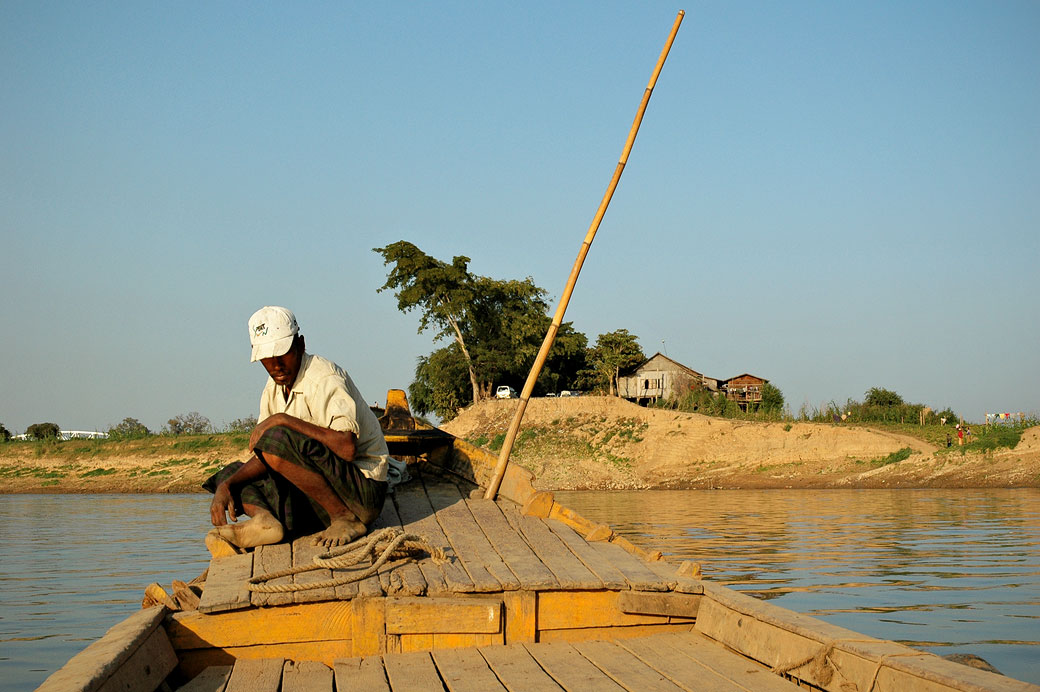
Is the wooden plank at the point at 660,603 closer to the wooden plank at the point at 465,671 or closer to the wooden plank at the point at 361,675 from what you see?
the wooden plank at the point at 465,671

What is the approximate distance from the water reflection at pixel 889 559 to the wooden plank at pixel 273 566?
126 inches

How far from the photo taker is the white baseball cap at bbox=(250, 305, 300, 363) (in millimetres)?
3758

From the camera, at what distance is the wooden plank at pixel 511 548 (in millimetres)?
3217

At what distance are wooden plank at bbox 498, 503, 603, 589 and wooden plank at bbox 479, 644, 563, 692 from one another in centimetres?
30

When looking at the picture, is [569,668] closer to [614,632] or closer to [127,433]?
[614,632]

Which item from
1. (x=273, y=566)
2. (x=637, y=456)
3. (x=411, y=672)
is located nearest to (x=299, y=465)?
(x=273, y=566)

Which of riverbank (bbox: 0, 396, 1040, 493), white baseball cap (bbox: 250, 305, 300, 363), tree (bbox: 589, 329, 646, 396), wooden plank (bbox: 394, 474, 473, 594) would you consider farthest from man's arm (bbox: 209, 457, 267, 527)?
tree (bbox: 589, 329, 646, 396)

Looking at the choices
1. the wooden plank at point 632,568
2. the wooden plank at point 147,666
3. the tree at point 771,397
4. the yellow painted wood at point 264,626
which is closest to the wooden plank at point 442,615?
the yellow painted wood at point 264,626

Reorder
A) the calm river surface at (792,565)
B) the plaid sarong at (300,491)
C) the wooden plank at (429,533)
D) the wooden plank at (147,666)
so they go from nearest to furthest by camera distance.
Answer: the wooden plank at (147,666) < the wooden plank at (429,533) < the plaid sarong at (300,491) < the calm river surface at (792,565)

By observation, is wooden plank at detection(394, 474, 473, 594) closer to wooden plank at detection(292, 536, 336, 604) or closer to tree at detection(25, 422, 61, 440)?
wooden plank at detection(292, 536, 336, 604)

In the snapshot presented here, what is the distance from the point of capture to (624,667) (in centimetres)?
284

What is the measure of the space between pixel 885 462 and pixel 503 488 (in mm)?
19949

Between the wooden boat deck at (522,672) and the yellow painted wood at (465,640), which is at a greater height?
the yellow painted wood at (465,640)

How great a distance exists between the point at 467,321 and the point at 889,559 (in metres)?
33.5
